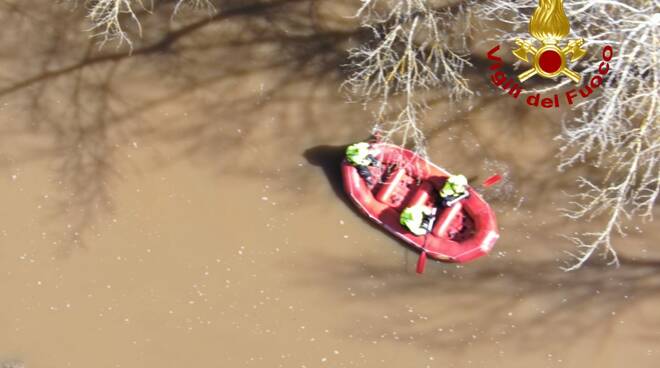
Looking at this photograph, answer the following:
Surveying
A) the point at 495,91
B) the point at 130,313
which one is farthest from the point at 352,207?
the point at 130,313

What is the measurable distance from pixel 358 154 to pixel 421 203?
65cm

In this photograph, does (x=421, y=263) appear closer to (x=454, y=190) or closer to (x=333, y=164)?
(x=454, y=190)

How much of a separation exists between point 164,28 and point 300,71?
1.26m

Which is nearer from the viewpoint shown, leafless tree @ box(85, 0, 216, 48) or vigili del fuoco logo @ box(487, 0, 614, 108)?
vigili del fuoco logo @ box(487, 0, 614, 108)

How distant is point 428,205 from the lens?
19.1 ft

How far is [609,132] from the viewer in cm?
545

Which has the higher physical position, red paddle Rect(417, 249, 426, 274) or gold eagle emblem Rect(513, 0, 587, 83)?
gold eagle emblem Rect(513, 0, 587, 83)

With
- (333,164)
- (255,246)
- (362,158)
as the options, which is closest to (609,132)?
(362,158)

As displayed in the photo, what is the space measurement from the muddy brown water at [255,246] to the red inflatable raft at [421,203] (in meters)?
0.20

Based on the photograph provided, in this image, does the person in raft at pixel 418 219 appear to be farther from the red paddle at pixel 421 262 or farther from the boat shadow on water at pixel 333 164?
the boat shadow on water at pixel 333 164

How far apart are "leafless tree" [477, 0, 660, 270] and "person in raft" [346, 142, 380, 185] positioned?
1.42 meters

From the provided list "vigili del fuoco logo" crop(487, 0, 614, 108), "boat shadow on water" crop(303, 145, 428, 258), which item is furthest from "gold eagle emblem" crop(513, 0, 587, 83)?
"boat shadow on water" crop(303, 145, 428, 258)

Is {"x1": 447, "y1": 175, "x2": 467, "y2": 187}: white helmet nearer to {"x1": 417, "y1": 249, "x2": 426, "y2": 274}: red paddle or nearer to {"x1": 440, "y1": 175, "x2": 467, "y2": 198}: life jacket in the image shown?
{"x1": 440, "y1": 175, "x2": 467, "y2": 198}: life jacket

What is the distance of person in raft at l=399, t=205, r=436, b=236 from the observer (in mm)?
5613
